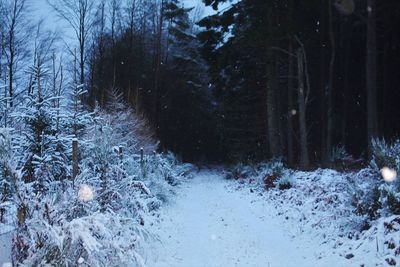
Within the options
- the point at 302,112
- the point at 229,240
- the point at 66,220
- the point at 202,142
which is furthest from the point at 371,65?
the point at 202,142

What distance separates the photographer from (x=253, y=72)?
25891 millimetres

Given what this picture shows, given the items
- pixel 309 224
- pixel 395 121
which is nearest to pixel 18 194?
pixel 309 224

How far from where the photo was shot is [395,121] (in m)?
25.0

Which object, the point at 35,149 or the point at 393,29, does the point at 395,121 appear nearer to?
the point at 393,29

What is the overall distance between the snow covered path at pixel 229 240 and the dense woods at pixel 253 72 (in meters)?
6.18

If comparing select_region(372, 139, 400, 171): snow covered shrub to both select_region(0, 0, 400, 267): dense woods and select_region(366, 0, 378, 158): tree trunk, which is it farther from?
select_region(366, 0, 378, 158): tree trunk

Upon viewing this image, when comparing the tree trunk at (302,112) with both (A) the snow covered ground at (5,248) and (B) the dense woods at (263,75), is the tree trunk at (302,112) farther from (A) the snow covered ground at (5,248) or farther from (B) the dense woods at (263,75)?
(A) the snow covered ground at (5,248)

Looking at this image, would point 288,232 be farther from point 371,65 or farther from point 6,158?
point 371,65

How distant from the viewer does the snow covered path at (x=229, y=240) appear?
706 cm

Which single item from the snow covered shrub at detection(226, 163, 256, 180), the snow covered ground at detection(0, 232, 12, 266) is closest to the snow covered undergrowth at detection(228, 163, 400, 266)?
the snow covered ground at detection(0, 232, 12, 266)

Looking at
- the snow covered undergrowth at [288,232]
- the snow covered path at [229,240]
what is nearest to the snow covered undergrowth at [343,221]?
the snow covered undergrowth at [288,232]

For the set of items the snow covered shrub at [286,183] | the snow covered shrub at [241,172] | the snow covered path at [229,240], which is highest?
the snow covered shrub at [286,183]

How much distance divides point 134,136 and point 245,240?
11.4m

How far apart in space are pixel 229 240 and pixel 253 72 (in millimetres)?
18529
